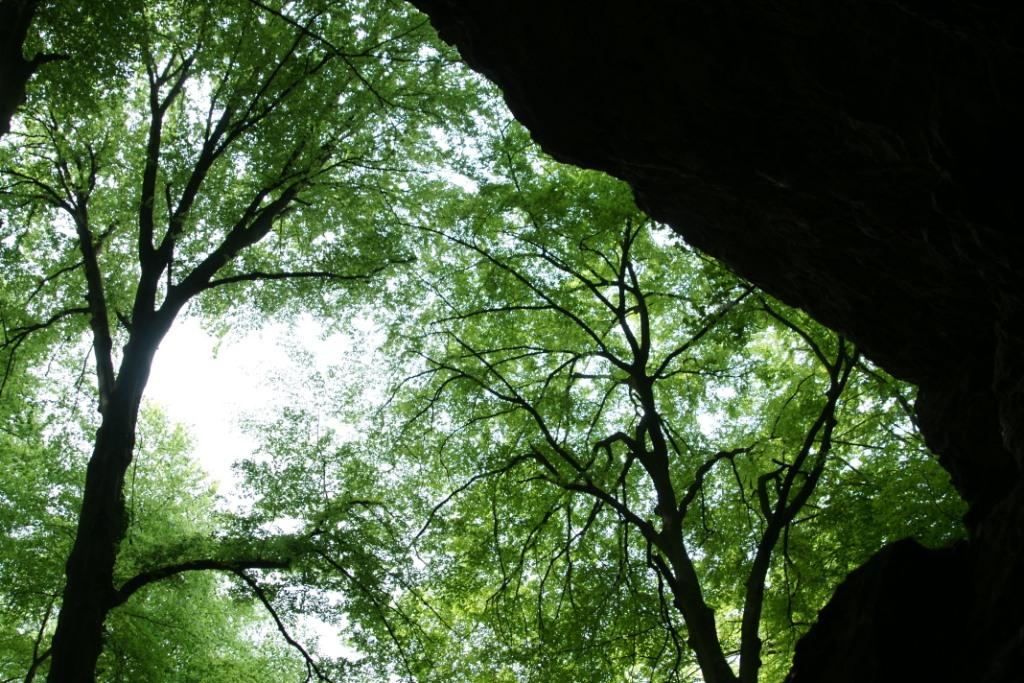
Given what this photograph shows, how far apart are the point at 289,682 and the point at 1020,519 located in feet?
62.5

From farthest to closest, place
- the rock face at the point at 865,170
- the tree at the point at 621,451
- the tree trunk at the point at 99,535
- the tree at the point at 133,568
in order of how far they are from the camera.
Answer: the tree at the point at 133,568, the tree at the point at 621,451, the tree trunk at the point at 99,535, the rock face at the point at 865,170

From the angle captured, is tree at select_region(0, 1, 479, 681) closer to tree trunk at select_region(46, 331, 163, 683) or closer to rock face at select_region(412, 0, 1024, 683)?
tree trunk at select_region(46, 331, 163, 683)

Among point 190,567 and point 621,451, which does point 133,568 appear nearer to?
point 190,567

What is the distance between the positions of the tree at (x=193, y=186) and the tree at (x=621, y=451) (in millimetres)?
1948

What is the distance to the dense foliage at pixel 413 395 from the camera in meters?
10.1

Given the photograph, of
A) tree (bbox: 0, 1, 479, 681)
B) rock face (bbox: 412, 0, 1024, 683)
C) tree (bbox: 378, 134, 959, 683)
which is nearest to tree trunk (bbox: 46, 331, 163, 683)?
tree (bbox: 0, 1, 479, 681)

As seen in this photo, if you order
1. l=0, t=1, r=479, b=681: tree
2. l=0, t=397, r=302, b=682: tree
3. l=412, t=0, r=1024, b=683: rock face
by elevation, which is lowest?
l=412, t=0, r=1024, b=683: rock face

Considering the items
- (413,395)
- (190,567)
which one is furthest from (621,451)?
(190,567)

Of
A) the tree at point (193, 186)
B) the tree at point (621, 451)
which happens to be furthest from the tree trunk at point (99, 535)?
the tree at point (621, 451)

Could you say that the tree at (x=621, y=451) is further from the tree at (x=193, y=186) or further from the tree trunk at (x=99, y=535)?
the tree trunk at (x=99, y=535)

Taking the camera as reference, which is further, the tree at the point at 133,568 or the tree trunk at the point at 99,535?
the tree at the point at 133,568

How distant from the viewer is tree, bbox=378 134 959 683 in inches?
394

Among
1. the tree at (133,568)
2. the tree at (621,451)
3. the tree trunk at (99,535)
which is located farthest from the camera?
the tree at (133,568)

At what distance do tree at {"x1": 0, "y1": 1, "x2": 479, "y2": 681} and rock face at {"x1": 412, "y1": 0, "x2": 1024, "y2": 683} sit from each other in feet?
17.1
